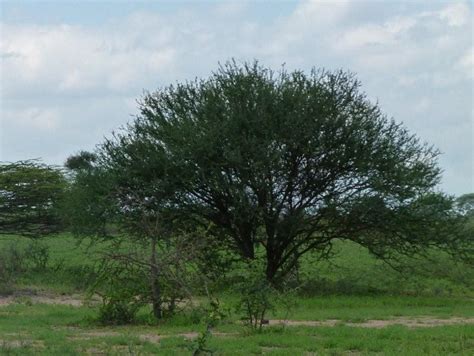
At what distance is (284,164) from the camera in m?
27.2

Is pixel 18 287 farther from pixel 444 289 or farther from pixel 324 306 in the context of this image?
pixel 444 289

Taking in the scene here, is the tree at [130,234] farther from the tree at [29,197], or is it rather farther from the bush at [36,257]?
the bush at [36,257]

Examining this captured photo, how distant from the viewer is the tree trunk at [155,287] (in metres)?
18.3

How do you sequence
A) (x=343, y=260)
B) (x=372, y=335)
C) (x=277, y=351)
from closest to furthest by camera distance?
(x=277, y=351) → (x=372, y=335) → (x=343, y=260)

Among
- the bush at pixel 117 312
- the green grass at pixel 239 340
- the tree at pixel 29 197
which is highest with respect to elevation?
the tree at pixel 29 197

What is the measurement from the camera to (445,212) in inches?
1099

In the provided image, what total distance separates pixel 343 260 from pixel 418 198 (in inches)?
448

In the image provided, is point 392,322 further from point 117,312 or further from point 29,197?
point 29,197

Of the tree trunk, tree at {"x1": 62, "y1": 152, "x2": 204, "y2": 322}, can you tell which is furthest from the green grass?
tree at {"x1": 62, "y1": 152, "x2": 204, "y2": 322}

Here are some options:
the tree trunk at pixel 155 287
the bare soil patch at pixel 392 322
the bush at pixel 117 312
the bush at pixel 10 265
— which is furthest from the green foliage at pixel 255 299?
the bush at pixel 10 265

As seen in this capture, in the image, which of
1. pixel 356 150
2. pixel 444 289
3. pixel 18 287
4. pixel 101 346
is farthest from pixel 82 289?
pixel 101 346

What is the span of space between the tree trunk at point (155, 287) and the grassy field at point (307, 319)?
0.30m

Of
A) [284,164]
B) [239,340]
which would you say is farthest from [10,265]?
[239,340]

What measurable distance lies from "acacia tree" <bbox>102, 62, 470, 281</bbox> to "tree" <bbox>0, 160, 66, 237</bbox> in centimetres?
658
